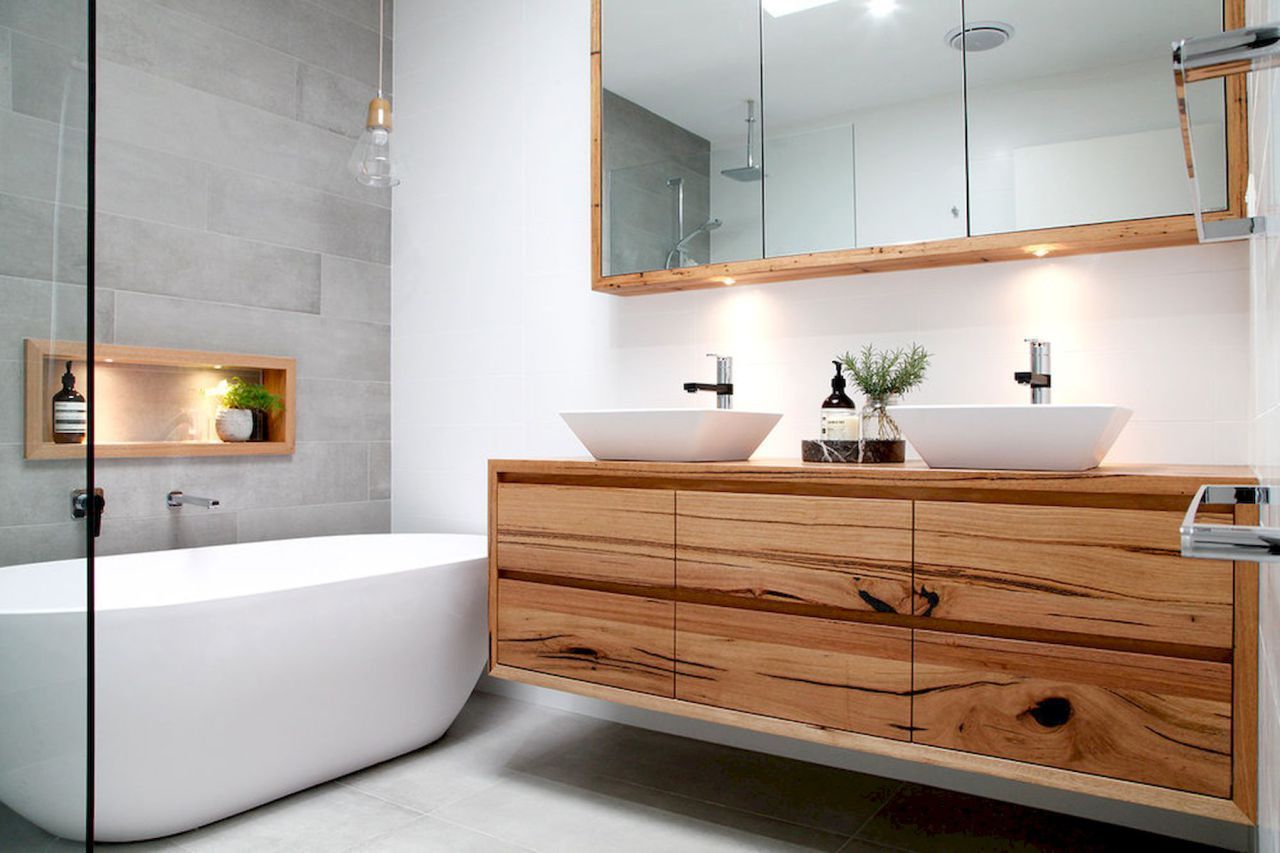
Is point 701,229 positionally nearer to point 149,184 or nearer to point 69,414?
point 149,184

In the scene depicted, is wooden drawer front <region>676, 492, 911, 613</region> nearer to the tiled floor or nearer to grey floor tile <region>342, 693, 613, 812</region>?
the tiled floor

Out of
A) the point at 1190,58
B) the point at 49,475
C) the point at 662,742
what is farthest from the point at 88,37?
the point at 662,742

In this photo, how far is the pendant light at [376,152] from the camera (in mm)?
2828

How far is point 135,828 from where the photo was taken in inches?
→ 79.7

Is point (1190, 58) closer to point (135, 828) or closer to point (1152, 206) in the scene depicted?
point (1152, 206)

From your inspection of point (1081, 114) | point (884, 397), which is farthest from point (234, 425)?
point (1081, 114)

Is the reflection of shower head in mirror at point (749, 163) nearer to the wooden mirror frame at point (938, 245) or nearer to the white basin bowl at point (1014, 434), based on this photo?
the wooden mirror frame at point (938, 245)

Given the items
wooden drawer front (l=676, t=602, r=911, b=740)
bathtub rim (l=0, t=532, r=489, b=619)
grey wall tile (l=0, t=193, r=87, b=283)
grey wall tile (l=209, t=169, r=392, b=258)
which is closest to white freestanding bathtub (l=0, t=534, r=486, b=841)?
bathtub rim (l=0, t=532, r=489, b=619)

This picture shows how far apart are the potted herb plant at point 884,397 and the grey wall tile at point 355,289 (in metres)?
2.00

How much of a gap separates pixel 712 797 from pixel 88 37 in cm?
217

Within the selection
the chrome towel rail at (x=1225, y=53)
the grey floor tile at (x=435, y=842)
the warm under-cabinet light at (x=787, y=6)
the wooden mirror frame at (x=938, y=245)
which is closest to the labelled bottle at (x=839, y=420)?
the wooden mirror frame at (x=938, y=245)

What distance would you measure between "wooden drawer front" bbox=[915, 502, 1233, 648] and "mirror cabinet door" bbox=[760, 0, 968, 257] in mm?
822

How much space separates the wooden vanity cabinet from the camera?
160 centimetres

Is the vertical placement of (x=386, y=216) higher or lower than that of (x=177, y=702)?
higher
